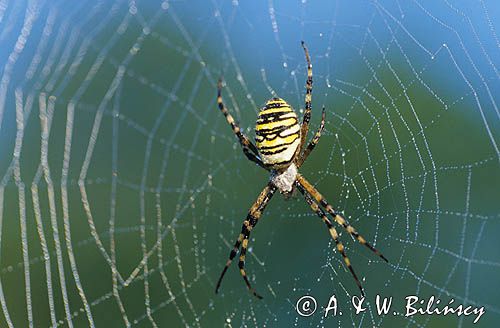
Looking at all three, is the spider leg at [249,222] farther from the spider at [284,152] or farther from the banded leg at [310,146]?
the banded leg at [310,146]

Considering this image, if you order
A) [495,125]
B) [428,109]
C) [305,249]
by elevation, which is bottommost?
[305,249]

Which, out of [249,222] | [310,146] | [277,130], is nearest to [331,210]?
[310,146]

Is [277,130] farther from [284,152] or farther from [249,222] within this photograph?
[249,222]

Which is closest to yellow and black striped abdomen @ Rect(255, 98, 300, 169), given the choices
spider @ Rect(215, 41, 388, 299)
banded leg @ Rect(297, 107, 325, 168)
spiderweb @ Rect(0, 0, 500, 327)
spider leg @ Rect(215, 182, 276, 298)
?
spider @ Rect(215, 41, 388, 299)

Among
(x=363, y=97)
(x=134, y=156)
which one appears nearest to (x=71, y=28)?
(x=134, y=156)

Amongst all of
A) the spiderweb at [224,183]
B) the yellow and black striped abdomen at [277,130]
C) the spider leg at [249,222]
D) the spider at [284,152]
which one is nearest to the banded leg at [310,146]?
the spider at [284,152]

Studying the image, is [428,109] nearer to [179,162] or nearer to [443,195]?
[443,195]

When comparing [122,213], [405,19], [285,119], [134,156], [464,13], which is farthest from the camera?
[134,156]

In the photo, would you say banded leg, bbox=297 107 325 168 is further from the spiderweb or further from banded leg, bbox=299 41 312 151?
the spiderweb
